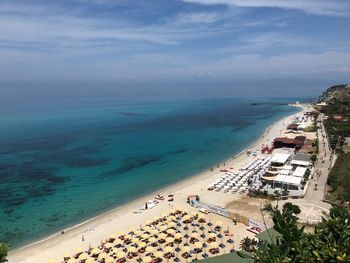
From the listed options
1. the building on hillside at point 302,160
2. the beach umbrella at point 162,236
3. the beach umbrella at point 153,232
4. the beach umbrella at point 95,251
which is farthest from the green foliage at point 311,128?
the beach umbrella at point 95,251

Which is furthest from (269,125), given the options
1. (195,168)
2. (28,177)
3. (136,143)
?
(28,177)

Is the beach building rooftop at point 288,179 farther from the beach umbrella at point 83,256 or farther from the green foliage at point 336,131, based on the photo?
the beach umbrella at point 83,256

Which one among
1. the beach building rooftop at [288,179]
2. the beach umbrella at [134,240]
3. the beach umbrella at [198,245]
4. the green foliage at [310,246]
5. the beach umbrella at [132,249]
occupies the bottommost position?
the beach umbrella at [132,249]

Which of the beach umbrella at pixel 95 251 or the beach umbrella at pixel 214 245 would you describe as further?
the beach umbrella at pixel 95 251

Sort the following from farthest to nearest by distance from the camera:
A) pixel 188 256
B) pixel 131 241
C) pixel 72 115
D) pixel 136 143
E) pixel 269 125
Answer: pixel 72 115 < pixel 269 125 < pixel 136 143 < pixel 131 241 < pixel 188 256

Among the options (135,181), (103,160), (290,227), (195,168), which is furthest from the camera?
(103,160)

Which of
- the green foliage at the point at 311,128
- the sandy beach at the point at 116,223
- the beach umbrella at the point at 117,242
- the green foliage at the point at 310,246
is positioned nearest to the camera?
the green foliage at the point at 310,246

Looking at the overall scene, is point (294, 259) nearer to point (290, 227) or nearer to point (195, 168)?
point (290, 227)
